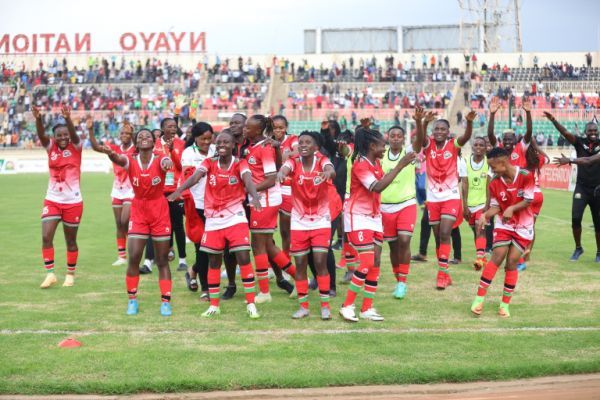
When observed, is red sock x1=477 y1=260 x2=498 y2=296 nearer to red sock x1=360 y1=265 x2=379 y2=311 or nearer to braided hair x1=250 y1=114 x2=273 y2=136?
red sock x1=360 y1=265 x2=379 y2=311

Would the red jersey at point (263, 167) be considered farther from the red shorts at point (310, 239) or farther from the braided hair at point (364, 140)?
the braided hair at point (364, 140)

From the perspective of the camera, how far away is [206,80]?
5609 centimetres

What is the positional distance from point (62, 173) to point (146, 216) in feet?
7.70

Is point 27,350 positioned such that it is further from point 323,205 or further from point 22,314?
point 323,205

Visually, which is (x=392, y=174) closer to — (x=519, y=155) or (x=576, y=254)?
(x=519, y=155)

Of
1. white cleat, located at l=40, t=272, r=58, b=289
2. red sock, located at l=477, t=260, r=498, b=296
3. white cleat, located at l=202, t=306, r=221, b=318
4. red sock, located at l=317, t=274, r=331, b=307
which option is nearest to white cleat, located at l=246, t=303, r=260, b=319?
white cleat, located at l=202, t=306, r=221, b=318

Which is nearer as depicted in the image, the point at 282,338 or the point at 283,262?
the point at 282,338

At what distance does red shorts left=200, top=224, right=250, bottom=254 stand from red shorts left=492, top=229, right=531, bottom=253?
9.87ft

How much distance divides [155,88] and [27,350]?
49807 millimetres

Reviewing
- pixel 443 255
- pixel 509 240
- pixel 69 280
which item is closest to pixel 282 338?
pixel 509 240

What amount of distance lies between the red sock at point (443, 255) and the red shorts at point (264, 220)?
2486mm

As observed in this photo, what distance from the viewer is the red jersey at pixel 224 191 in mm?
9188

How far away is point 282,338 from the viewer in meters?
8.23

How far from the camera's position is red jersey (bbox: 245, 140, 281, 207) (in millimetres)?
9555
